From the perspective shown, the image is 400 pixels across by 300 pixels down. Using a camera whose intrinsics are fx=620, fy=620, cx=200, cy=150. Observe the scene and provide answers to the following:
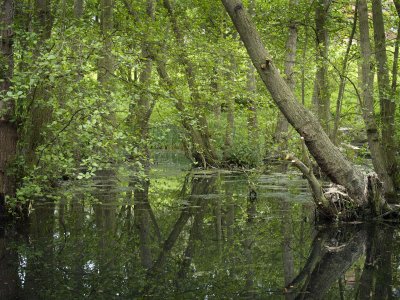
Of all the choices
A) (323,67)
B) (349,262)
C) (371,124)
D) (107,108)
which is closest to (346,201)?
(371,124)

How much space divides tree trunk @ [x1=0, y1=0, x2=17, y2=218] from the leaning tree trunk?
3.39m

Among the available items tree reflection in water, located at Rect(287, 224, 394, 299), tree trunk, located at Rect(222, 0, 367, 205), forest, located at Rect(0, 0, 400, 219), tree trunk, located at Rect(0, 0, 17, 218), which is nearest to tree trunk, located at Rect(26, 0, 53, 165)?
forest, located at Rect(0, 0, 400, 219)

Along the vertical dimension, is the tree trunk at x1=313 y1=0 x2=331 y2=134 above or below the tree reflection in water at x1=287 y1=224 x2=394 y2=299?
above

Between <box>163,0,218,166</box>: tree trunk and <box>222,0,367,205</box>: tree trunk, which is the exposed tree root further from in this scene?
<box>163,0,218,166</box>: tree trunk

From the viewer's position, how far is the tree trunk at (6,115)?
9102 mm

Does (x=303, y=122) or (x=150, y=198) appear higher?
(x=303, y=122)

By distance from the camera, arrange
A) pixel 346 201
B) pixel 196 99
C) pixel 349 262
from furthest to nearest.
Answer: pixel 196 99 → pixel 346 201 → pixel 349 262

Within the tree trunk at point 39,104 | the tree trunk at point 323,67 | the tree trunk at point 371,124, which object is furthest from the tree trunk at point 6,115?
the tree trunk at point 323,67

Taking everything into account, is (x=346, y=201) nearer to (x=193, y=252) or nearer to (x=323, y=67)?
(x=193, y=252)

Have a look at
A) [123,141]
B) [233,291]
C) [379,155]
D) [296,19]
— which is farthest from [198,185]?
[233,291]

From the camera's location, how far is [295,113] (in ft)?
33.3

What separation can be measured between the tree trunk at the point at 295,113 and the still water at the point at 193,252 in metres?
0.78

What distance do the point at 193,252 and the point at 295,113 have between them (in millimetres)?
3303

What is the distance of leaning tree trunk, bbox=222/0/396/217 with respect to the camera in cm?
1002
